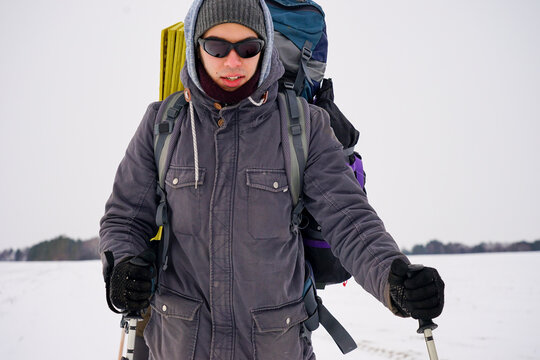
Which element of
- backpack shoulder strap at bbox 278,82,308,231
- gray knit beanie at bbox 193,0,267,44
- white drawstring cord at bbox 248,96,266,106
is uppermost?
gray knit beanie at bbox 193,0,267,44

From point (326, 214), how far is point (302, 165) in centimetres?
24

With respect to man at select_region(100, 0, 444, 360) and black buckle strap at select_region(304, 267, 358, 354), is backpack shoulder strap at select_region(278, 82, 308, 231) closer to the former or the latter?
man at select_region(100, 0, 444, 360)

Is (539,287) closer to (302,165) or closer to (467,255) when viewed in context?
(467,255)

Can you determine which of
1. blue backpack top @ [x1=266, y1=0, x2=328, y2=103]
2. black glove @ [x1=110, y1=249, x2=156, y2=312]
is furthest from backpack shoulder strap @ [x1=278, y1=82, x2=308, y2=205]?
black glove @ [x1=110, y1=249, x2=156, y2=312]

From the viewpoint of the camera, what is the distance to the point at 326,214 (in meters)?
1.95

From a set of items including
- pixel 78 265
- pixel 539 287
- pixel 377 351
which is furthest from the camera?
pixel 78 265

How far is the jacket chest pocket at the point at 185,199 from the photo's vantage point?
193 cm

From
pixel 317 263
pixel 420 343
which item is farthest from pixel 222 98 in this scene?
pixel 420 343

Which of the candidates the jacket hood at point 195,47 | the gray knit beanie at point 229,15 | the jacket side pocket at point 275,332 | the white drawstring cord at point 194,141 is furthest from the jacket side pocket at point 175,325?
the gray knit beanie at point 229,15

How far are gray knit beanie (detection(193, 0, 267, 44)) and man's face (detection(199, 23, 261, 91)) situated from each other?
0.08 feet

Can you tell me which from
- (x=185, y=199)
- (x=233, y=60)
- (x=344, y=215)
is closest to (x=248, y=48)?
(x=233, y=60)

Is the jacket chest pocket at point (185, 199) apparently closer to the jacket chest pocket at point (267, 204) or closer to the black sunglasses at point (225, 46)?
the jacket chest pocket at point (267, 204)

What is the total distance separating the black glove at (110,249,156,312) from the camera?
1.78 m

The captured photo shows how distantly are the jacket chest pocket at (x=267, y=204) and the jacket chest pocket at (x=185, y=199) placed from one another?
223 mm
